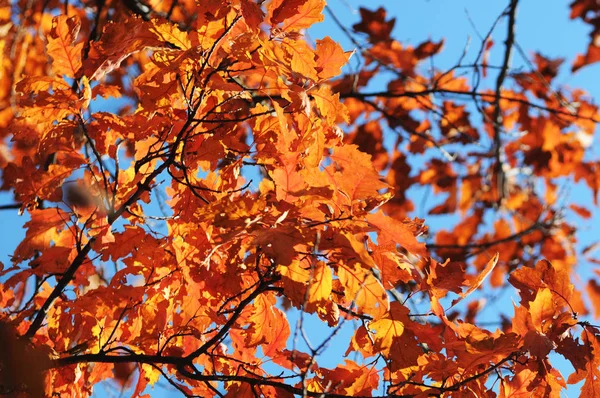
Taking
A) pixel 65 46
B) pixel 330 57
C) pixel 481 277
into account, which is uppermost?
pixel 65 46

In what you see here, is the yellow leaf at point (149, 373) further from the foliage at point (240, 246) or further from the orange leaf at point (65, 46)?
the orange leaf at point (65, 46)

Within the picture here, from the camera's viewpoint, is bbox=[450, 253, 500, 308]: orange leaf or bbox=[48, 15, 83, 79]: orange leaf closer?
bbox=[450, 253, 500, 308]: orange leaf

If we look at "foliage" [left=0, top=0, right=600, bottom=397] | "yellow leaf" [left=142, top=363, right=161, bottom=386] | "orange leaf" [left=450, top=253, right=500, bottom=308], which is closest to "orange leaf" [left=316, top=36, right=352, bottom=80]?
"foliage" [left=0, top=0, right=600, bottom=397]

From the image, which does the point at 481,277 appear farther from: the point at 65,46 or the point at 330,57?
the point at 65,46

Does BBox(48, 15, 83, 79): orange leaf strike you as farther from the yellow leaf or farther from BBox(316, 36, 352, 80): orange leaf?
the yellow leaf

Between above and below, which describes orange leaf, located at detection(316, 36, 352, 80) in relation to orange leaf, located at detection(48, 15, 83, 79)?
below

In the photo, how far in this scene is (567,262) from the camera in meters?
7.11

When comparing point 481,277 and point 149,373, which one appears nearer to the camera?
point 481,277

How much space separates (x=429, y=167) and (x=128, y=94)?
3.19m

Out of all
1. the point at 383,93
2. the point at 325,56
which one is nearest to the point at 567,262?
the point at 383,93

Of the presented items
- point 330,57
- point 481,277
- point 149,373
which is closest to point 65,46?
point 330,57

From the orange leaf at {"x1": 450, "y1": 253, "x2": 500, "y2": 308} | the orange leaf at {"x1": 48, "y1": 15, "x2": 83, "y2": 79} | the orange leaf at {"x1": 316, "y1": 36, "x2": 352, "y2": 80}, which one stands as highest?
the orange leaf at {"x1": 48, "y1": 15, "x2": 83, "y2": 79}

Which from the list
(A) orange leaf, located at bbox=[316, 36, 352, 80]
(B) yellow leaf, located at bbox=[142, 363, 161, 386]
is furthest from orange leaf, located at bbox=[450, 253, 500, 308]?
(B) yellow leaf, located at bbox=[142, 363, 161, 386]

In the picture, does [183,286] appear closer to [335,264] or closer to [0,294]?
[335,264]
